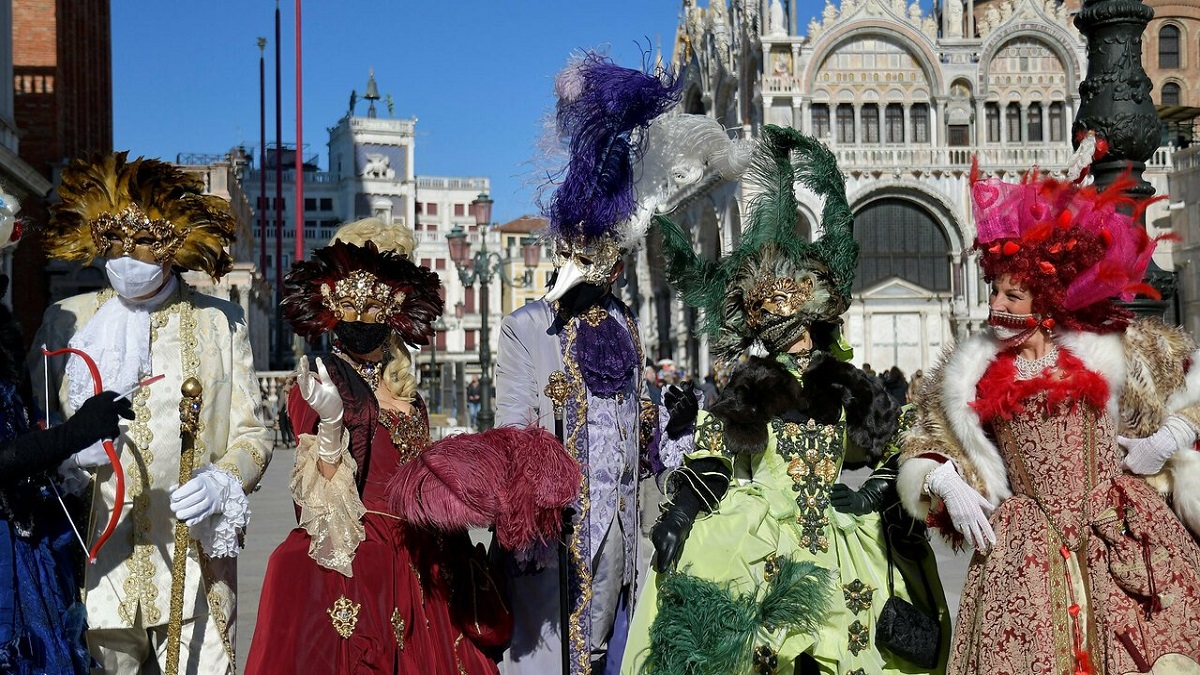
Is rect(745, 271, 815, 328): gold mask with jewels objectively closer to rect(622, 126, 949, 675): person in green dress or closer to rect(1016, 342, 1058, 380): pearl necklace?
rect(622, 126, 949, 675): person in green dress

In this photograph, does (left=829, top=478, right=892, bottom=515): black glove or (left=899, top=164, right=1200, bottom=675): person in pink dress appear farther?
(left=829, top=478, right=892, bottom=515): black glove

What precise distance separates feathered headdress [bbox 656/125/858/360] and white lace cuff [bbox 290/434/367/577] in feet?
4.97

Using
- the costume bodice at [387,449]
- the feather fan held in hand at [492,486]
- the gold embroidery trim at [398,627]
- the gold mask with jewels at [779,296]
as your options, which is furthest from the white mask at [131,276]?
the gold mask with jewels at [779,296]

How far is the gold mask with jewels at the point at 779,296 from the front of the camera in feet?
16.0

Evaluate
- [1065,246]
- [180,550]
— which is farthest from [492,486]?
[1065,246]

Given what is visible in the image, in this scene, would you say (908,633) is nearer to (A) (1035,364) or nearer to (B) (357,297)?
(A) (1035,364)

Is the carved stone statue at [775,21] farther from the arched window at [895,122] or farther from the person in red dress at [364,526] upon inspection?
the person in red dress at [364,526]

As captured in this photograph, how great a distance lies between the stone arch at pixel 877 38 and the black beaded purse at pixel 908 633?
3643 cm

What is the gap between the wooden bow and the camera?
12.9 ft

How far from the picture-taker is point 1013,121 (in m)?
41.1

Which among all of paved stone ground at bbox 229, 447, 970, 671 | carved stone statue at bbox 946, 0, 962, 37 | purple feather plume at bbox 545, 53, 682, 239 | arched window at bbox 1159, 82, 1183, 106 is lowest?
paved stone ground at bbox 229, 447, 970, 671

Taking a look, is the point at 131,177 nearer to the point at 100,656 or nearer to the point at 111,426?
the point at 111,426

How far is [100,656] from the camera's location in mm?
4254

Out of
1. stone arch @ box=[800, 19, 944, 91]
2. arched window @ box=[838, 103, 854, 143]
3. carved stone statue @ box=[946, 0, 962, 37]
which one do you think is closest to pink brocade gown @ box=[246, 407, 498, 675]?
stone arch @ box=[800, 19, 944, 91]
